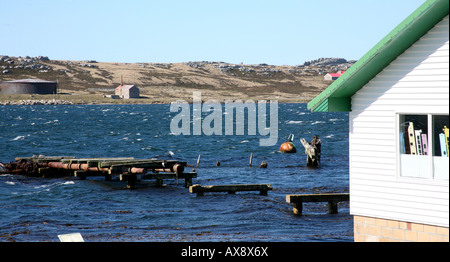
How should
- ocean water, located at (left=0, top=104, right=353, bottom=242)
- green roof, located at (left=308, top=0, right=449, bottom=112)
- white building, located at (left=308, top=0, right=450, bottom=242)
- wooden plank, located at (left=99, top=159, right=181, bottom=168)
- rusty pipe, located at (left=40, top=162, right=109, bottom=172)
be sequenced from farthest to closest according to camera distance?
rusty pipe, located at (left=40, top=162, right=109, bottom=172)
wooden plank, located at (left=99, top=159, right=181, bottom=168)
ocean water, located at (left=0, top=104, right=353, bottom=242)
white building, located at (left=308, top=0, right=450, bottom=242)
green roof, located at (left=308, top=0, right=449, bottom=112)

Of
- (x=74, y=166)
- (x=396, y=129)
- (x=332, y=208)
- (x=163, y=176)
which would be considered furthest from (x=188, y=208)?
(x=396, y=129)

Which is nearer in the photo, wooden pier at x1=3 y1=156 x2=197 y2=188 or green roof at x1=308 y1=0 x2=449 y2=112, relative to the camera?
green roof at x1=308 y1=0 x2=449 y2=112

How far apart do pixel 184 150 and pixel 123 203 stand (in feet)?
119

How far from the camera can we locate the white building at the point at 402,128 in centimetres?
1303

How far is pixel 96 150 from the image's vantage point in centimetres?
6688

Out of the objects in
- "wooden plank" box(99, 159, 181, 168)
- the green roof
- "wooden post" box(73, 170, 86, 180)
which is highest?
the green roof

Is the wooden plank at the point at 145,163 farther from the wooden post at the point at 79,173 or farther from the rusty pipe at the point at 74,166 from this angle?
the wooden post at the point at 79,173

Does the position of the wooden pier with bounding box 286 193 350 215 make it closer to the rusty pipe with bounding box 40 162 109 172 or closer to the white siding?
the white siding

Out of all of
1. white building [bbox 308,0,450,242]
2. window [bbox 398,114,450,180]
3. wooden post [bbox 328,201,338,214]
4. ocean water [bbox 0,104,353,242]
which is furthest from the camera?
wooden post [bbox 328,201,338,214]

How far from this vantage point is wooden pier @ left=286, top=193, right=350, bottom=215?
25.6 m

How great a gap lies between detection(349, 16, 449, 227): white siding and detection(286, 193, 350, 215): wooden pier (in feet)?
35.9

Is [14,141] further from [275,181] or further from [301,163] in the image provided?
[275,181]

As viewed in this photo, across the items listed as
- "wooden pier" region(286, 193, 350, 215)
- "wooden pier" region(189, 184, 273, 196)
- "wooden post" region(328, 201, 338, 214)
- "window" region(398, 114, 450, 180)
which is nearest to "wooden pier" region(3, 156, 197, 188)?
"wooden pier" region(189, 184, 273, 196)

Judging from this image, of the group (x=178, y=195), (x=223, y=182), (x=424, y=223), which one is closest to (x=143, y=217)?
(x=178, y=195)
